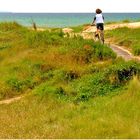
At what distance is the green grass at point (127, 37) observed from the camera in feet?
77.8

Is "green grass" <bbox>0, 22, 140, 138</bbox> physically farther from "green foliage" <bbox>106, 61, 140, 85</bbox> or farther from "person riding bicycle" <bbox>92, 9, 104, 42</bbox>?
"person riding bicycle" <bbox>92, 9, 104, 42</bbox>

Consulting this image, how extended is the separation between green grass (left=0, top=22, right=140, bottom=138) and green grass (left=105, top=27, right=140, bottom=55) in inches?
97.7

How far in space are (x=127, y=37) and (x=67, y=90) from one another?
1273 centimetres

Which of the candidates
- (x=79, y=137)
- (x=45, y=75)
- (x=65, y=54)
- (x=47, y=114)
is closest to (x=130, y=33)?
(x=65, y=54)

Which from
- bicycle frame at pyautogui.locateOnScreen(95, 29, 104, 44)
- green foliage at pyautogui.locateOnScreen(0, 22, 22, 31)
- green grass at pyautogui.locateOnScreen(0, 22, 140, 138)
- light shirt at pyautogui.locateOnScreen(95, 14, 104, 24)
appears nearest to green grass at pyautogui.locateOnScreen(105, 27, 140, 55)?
bicycle frame at pyautogui.locateOnScreen(95, 29, 104, 44)

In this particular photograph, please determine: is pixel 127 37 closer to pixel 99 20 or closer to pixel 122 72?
pixel 99 20

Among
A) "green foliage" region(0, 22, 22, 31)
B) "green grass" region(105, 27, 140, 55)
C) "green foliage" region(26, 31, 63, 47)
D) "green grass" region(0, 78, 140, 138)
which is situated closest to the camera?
"green grass" region(0, 78, 140, 138)

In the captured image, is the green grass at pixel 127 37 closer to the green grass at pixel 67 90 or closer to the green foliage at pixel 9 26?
the green grass at pixel 67 90

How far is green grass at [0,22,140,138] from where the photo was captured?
1242 cm

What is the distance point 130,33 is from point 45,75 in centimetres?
1244

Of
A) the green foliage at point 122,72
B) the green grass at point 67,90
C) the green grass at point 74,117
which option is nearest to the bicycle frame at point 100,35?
the green grass at point 67,90

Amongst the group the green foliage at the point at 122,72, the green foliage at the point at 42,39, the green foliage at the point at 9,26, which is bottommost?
the green foliage at the point at 9,26

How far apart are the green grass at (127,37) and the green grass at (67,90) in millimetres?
2481

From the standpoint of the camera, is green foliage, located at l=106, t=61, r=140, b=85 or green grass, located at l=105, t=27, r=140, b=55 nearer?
green foliage, located at l=106, t=61, r=140, b=85
